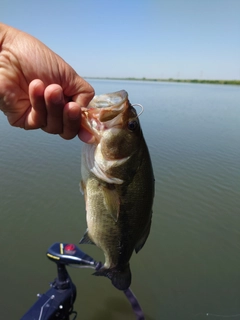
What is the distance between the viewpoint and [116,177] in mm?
1916

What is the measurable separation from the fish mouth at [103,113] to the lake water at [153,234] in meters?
3.89

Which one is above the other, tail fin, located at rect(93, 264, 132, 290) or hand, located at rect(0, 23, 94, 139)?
hand, located at rect(0, 23, 94, 139)

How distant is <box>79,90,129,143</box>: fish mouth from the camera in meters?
1.78

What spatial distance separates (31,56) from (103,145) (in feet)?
2.67

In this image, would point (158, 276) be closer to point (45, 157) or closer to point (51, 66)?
point (51, 66)

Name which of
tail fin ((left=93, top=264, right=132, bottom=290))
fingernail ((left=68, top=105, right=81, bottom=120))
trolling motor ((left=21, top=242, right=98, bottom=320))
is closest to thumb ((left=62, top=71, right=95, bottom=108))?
fingernail ((left=68, top=105, right=81, bottom=120))

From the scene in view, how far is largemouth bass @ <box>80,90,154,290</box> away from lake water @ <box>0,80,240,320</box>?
3.14 metres

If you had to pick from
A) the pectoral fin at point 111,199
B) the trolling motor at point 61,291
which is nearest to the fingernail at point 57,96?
the pectoral fin at point 111,199

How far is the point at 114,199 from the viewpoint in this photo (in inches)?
76.9

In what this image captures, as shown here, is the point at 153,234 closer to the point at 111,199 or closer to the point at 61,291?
the point at 61,291

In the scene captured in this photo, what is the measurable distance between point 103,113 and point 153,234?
507cm

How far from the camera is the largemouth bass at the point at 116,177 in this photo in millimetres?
1826

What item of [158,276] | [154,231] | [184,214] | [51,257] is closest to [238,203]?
[184,214]

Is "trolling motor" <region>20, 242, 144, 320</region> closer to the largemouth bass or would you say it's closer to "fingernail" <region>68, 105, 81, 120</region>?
the largemouth bass
